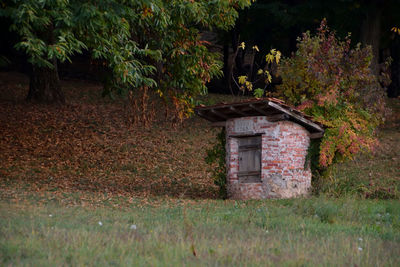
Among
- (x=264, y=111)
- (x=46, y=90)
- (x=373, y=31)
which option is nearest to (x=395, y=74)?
(x=373, y=31)

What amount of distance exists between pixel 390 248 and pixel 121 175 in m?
11.1

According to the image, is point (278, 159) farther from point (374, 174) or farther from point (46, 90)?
point (46, 90)

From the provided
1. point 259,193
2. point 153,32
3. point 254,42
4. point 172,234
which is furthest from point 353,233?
point 254,42

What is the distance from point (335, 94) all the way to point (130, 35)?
5.51m

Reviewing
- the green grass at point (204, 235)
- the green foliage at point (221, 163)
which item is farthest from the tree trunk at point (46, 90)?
the green grass at point (204, 235)

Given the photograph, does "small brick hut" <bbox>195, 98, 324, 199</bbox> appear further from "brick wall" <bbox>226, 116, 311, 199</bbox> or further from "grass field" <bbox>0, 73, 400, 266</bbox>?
"grass field" <bbox>0, 73, 400, 266</bbox>

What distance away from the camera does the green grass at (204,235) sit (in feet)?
19.7

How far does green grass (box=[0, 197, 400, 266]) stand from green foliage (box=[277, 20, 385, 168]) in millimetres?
2246

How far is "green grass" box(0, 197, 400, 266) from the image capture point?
6.02m

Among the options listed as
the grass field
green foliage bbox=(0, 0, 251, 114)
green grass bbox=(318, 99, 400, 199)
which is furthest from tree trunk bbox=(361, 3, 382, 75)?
green foliage bbox=(0, 0, 251, 114)

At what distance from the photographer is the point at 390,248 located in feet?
23.3

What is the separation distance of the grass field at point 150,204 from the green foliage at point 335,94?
4.70ft

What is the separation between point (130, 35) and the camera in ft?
44.5

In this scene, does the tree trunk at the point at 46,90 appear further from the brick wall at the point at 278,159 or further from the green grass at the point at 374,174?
the green grass at the point at 374,174
